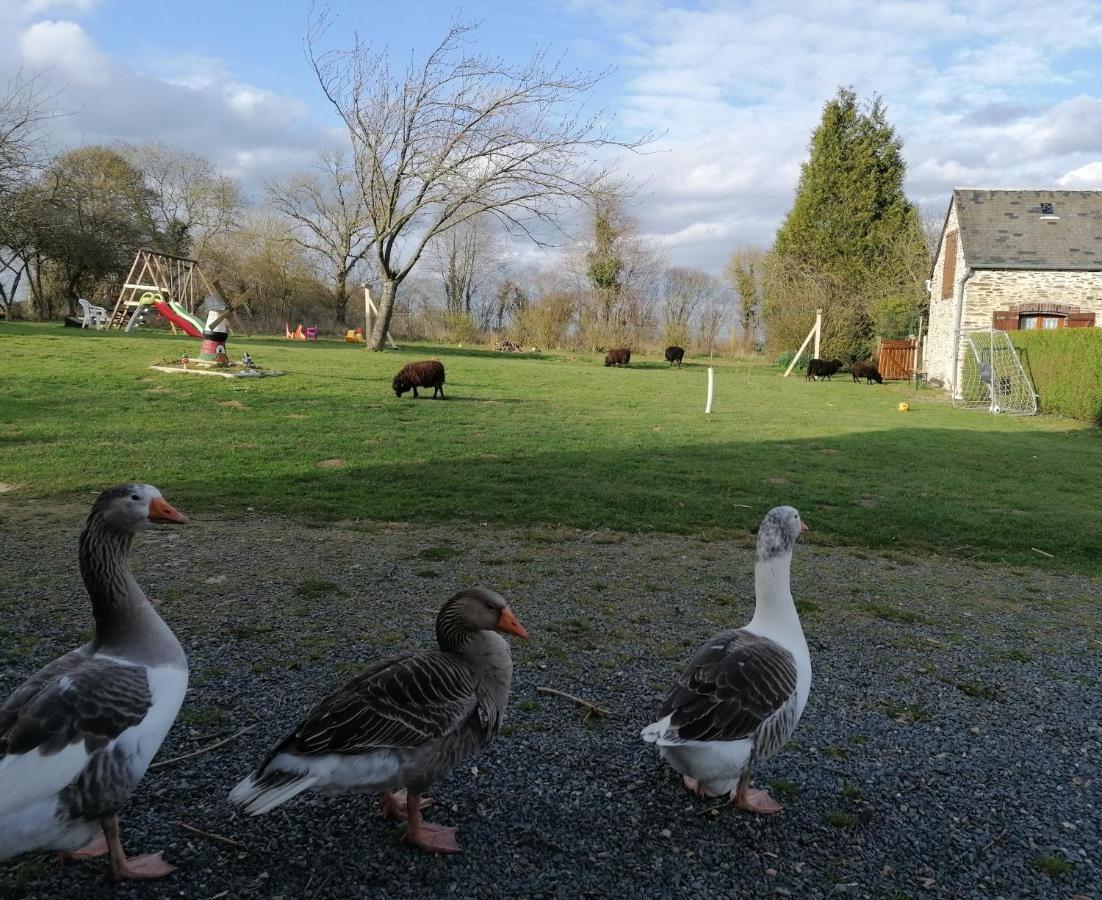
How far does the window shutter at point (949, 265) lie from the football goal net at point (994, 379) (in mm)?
4998

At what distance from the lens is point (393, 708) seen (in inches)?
117

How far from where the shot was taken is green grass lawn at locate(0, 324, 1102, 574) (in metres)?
8.88

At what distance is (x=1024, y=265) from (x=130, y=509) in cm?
3379

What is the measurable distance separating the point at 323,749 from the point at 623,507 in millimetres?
6727

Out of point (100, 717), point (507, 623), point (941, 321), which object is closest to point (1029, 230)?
point (941, 321)

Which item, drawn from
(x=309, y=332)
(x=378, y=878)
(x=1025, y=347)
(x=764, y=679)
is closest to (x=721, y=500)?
(x=764, y=679)

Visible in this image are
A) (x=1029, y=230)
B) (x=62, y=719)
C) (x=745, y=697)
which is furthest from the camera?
(x=1029, y=230)

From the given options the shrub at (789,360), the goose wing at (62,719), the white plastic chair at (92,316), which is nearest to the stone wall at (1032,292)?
the shrub at (789,360)

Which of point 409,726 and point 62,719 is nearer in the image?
point 62,719

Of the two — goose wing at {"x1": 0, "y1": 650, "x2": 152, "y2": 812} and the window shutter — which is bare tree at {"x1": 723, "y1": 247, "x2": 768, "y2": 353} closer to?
the window shutter

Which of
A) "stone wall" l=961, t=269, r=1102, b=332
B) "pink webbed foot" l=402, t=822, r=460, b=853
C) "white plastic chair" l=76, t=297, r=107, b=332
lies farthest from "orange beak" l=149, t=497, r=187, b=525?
"white plastic chair" l=76, t=297, r=107, b=332

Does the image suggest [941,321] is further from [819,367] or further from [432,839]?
[432,839]

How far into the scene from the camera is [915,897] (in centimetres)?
291

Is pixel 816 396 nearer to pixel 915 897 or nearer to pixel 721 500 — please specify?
pixel 721 500
